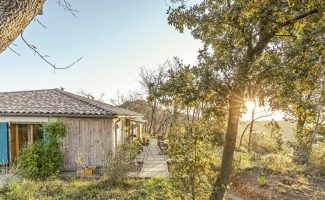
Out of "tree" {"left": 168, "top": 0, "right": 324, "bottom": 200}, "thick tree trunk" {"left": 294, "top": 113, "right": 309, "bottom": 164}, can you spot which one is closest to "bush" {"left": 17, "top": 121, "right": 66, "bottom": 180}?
"tree" {"left": 168, "top": 0, "right": 324, "bottom": 200}

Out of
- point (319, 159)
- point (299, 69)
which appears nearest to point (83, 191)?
point (299, 69)

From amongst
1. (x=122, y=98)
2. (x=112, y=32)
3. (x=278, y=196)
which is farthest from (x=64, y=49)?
(x=122, y=98)

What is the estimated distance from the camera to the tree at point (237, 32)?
631 centimetres

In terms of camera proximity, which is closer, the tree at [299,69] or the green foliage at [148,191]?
the tree at [299,69]

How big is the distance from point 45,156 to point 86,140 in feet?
6.79

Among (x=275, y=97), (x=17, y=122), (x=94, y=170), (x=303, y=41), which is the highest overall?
(x=303, y=41)

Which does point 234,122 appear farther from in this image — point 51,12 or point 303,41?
point 51,12

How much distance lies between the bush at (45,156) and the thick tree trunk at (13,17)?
1200 cm

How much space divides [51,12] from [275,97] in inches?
188

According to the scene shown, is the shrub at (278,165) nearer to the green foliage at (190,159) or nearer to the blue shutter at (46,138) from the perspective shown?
the green foliage at (190,159)

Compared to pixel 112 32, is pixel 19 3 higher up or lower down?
lower down

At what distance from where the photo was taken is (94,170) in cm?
1393

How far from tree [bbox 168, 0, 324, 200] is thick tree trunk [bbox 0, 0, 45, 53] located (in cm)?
501

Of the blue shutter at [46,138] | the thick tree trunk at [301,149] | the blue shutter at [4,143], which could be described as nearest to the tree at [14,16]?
the blue shutter at [46,138]
